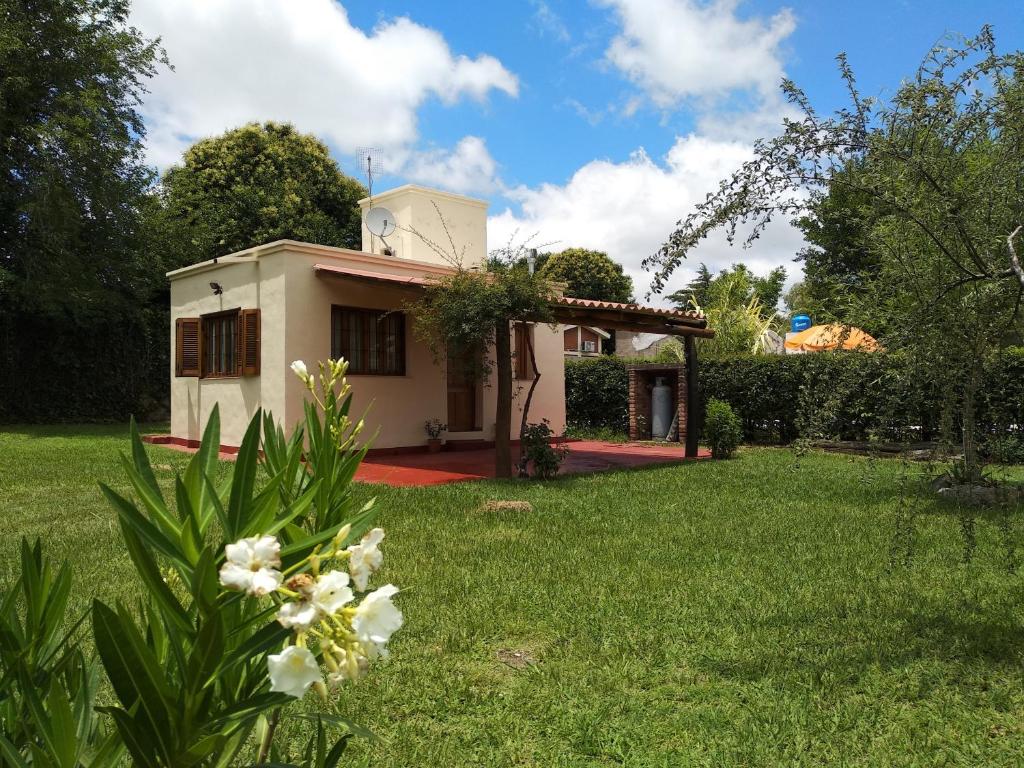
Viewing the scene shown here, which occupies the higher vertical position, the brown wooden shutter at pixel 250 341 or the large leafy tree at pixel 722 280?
the large leafy tree at pixel 722 280

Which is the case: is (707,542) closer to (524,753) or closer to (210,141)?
(524,753)

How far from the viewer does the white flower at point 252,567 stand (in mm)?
838

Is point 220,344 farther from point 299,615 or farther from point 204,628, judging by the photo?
point 299,615

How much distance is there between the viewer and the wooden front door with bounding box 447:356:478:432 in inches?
509

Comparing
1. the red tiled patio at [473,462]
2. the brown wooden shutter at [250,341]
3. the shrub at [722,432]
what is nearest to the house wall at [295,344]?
the brown wooden shutter at [250,341]

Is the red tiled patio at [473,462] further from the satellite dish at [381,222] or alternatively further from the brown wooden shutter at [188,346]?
the satellite dish at [381,222]

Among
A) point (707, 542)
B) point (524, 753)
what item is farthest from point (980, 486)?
point (524, 753)

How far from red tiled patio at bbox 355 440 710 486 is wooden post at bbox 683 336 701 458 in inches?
13.2

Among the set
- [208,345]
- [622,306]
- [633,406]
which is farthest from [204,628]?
[633,406]

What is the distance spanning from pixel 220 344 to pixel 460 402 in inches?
168

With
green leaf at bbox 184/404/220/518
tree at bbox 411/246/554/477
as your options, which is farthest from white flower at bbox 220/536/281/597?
tree at bbox 411/246/554/477

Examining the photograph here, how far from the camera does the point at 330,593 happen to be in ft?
2.99

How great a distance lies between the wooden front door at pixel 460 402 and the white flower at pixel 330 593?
11793 mm

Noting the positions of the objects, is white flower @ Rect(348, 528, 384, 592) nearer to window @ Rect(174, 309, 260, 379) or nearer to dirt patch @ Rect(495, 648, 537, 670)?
dirt patch @ Rect(495, 648, 537, 670)
